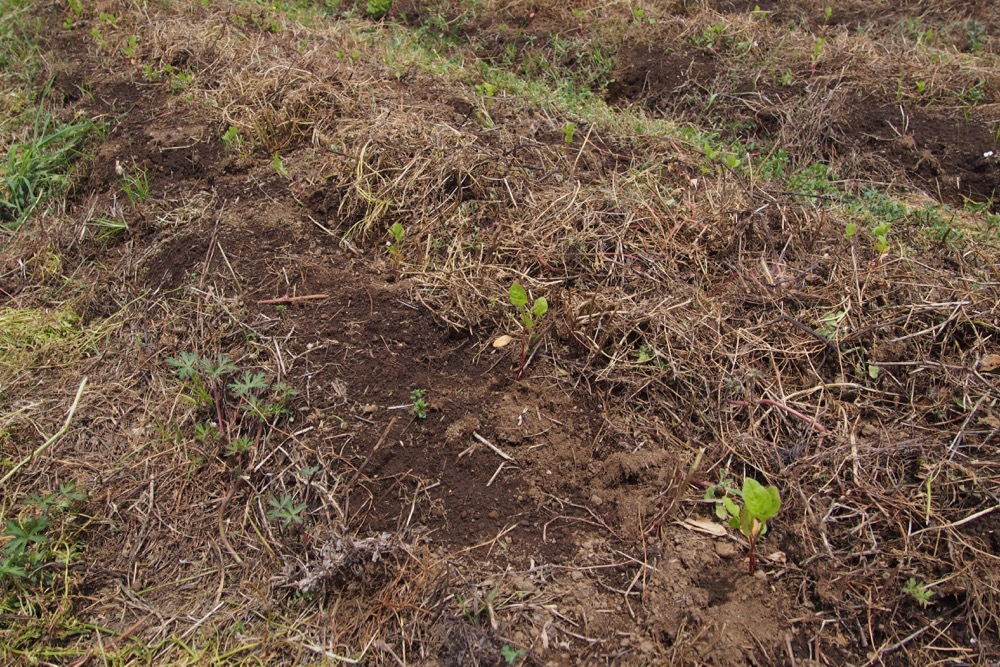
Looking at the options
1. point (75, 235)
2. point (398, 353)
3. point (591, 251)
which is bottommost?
point (75, 235)

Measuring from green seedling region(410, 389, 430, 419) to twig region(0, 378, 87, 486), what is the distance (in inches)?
48.8

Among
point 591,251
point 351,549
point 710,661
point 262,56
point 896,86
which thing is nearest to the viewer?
point 710,661

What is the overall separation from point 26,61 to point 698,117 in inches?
162

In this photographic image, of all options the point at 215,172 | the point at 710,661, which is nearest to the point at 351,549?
the point at 710,661

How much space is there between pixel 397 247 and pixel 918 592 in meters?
2.03

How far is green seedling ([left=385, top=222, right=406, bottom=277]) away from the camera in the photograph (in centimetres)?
254

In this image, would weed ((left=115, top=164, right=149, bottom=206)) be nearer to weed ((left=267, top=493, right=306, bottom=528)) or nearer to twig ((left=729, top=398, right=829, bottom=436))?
weed ((left=267, top=493, right=306, bottom=528))

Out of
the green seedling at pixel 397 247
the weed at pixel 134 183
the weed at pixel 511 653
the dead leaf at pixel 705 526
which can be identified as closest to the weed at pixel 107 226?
the weed at pixel 134 183

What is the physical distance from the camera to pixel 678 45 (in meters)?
4.51

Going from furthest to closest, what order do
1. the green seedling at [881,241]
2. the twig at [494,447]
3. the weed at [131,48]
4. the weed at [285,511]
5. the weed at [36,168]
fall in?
the weed at [131,48] → the weed at [36,168] → the green seedling at [881,241] → the twig at [494,447] → the weed at [285,511]

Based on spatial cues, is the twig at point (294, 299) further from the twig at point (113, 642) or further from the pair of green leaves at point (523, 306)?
the twig at point (113, 642)

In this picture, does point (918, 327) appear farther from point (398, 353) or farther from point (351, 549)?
point (351, 549)

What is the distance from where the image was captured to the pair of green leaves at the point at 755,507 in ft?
5.80

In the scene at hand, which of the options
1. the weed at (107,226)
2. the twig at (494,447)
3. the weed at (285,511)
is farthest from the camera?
the weed at (107,226)
